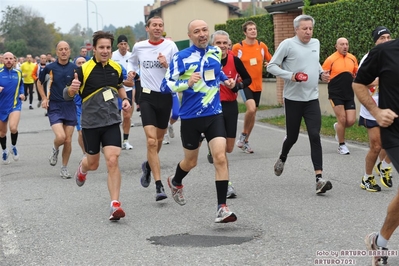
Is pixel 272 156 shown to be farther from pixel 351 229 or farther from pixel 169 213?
pixel 351 229

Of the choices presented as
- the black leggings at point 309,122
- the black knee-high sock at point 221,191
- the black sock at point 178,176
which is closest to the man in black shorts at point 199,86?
the black knee-high sock at point 221,191

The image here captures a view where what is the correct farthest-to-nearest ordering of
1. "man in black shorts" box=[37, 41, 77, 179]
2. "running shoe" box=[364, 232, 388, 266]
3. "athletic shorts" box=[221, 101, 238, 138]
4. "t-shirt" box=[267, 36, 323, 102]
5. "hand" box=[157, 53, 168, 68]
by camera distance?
1. "man in black shorts" box=[37, 41, 77, 179]
2. "athletic shorts" box=[221, 101, 238, 138]
3. "t-shirt" box=[267, 36, 323, 102]
4. "hand" box=[157, 53, 168, 68]
5. "running shoe" box=[364, 232, 388, 266]

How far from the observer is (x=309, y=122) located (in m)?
9.01

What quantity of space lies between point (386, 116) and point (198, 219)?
9.55 feet

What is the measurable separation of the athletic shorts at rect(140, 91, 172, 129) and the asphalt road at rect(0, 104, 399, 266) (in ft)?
3.01

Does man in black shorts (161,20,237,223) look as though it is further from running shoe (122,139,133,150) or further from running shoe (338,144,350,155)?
running shoe (122,139,133,150)

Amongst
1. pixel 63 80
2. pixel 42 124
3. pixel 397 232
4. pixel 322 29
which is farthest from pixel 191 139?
pixel 42 124

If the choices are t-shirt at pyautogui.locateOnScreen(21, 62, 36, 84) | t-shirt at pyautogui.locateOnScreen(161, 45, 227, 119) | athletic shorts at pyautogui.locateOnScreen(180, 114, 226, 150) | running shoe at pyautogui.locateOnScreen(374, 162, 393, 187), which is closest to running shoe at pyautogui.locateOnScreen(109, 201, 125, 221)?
athletic shorts at pyautogui.locateOnScreen(180, 114, 226, 150)

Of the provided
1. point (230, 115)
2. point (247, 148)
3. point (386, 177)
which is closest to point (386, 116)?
point (386, 177)

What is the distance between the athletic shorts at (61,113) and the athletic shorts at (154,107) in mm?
2610

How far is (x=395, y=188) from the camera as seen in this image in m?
9.06

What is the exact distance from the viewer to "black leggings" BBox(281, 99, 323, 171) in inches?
350

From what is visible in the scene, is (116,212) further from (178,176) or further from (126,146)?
(126,146)

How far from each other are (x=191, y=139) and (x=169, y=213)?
892 millimetres
